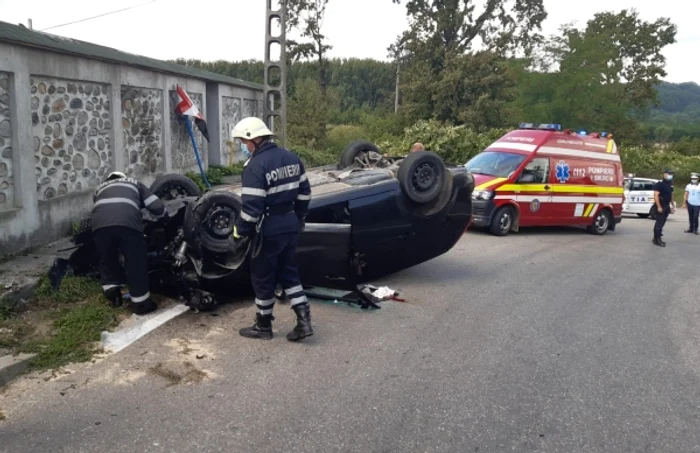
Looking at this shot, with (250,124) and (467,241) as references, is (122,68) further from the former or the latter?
(467,241)

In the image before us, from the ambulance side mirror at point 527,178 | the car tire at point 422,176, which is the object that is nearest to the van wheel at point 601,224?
the ambulance side mirror at point 527,178

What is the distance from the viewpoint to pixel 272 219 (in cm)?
530

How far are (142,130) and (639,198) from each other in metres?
17.6

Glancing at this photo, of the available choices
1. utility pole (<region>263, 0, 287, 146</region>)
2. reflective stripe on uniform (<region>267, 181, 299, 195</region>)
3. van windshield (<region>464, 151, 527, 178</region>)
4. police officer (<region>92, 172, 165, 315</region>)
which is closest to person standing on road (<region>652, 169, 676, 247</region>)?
van windshield (<region>464, 151, 527, 178</region>)

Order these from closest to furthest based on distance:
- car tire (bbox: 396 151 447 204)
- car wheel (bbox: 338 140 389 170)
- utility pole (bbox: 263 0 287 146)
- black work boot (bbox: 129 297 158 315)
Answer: black work boot (bbox: 129 297 158 315) → car tire (bbox: 396 151 447 204) → car wheel (bbox: 338 140 389 170) → utility pole (bbox: 263 0 287 146)

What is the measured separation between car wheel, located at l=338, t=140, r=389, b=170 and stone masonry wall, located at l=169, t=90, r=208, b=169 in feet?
18.6

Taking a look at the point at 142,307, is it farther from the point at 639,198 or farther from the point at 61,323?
the point at 639,198

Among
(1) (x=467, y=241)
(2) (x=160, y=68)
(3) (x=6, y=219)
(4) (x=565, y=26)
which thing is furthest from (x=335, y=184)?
(4) (x=565, y=26)

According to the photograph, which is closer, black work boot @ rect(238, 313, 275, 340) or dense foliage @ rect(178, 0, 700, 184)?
black work boot @ rect(238, 313, 275, 340)

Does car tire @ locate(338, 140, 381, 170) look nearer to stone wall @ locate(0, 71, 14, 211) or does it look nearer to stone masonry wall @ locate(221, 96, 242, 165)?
stone wall @ locate(0, 71, 14, 211)

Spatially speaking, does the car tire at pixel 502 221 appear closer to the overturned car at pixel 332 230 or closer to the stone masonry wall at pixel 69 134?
the overturned car at pixel 332 230

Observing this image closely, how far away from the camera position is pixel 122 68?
33.9ft

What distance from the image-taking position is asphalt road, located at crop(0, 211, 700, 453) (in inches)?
150

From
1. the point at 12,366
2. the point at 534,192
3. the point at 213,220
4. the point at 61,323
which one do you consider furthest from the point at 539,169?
the point at 12,366
